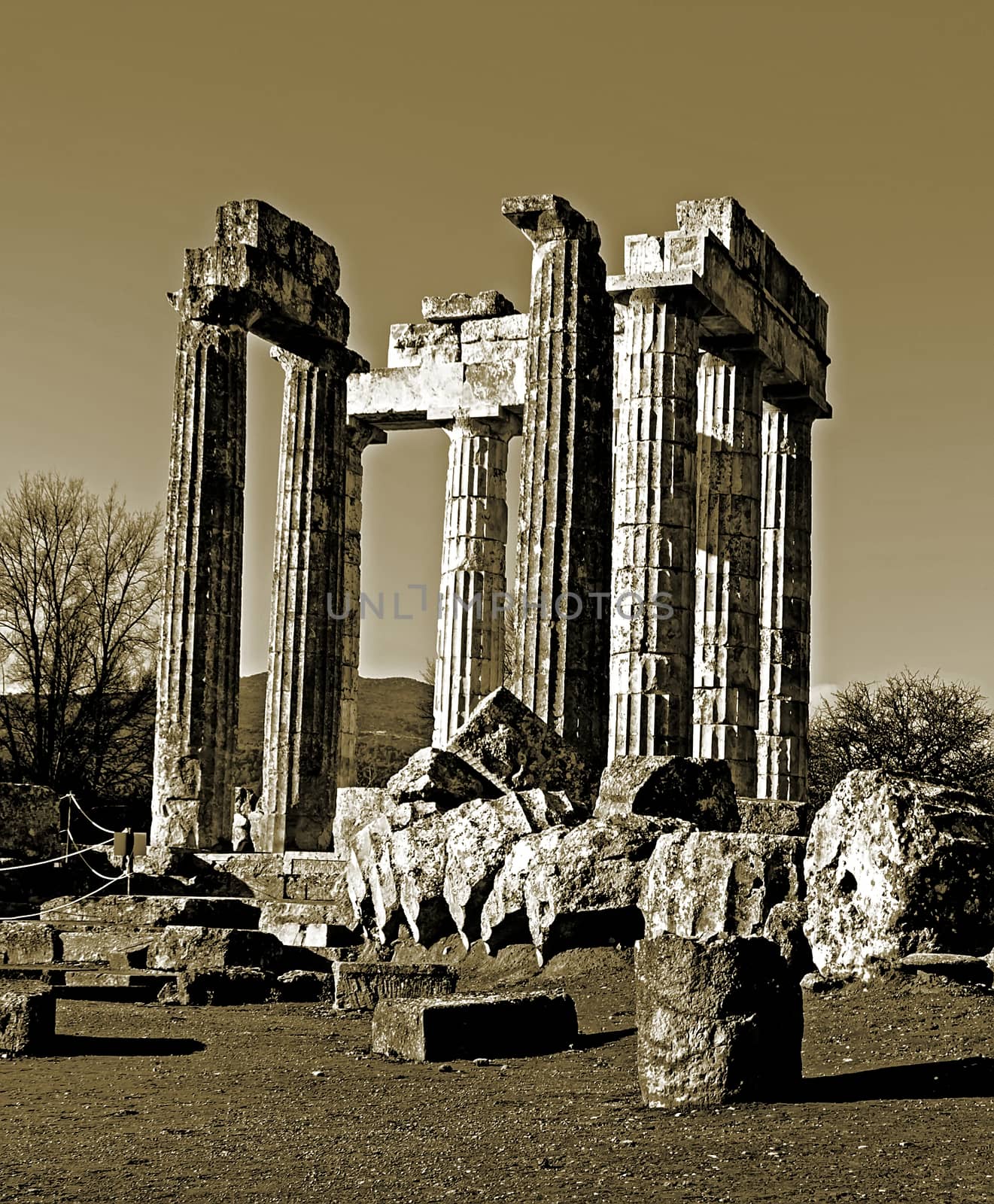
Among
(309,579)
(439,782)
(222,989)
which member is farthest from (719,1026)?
(309,579)

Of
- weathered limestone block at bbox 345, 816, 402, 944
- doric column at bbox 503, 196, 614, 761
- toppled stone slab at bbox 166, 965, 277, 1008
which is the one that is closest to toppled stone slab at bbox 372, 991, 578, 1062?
toppled stone slab at bbox 166, 965, 277, 1008

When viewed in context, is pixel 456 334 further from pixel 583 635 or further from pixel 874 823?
pixel 874 823

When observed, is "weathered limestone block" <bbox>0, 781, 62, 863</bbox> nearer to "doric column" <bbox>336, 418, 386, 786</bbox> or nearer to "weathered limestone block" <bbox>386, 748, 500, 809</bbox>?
"weathered limestone block" <bbox>386, 748, 500, 809</bbox>

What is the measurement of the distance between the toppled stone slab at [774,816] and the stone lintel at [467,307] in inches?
480

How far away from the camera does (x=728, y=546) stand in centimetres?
2147

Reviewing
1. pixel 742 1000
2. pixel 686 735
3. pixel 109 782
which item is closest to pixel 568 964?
pixel 742 1000

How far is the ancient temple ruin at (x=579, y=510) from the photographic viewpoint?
1720 centimetres

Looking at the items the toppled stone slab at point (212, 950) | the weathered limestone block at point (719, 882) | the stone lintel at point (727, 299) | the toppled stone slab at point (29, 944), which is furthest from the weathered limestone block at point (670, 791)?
the stone lintel at point (727, 299)

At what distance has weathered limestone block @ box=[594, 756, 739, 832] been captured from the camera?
11.8 metres

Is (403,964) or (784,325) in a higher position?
(784,325)

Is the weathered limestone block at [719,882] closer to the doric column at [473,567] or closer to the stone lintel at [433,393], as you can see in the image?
the doric column at [473,567]

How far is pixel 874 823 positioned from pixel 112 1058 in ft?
13.0

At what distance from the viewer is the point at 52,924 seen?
1567cm

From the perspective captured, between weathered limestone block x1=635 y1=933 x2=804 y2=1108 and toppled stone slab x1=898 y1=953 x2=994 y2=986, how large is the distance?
1.63 metres
